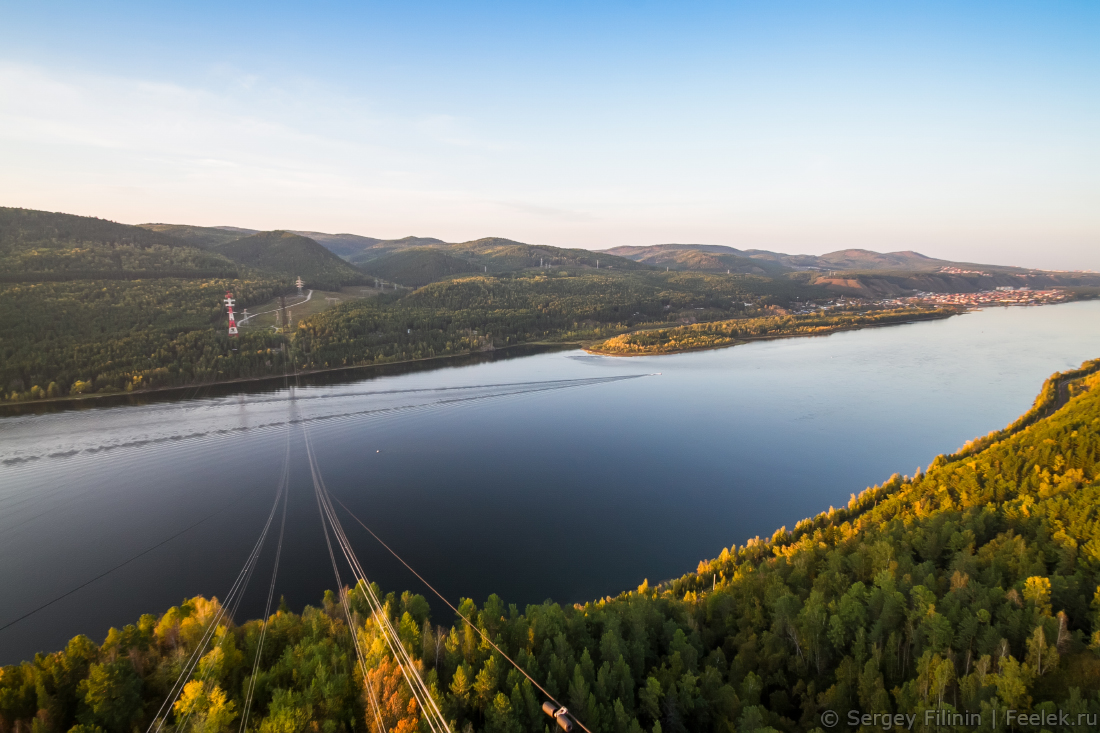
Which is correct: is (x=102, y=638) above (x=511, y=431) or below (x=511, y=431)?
below

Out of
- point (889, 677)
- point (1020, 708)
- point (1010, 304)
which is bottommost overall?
point (889, 677)

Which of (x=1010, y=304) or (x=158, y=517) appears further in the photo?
(x=1010, y=304)

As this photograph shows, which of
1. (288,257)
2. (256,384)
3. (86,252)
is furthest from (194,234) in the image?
(256,384)

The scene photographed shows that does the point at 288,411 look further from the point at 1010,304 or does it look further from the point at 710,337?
the point at 1010,304

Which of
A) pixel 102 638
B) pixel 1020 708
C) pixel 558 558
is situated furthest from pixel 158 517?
pixel 1020 708

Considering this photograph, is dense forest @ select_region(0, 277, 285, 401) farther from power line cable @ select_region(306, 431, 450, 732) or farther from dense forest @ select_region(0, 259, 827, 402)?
power line cable @ select_region(306, 431, 450, 732)

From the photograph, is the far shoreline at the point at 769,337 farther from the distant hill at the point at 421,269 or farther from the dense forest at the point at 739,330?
the distant hill at the point at 421,269

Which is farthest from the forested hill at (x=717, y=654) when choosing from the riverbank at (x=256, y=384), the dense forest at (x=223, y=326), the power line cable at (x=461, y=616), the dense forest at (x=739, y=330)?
the dense forest at (x=739, y=330)
